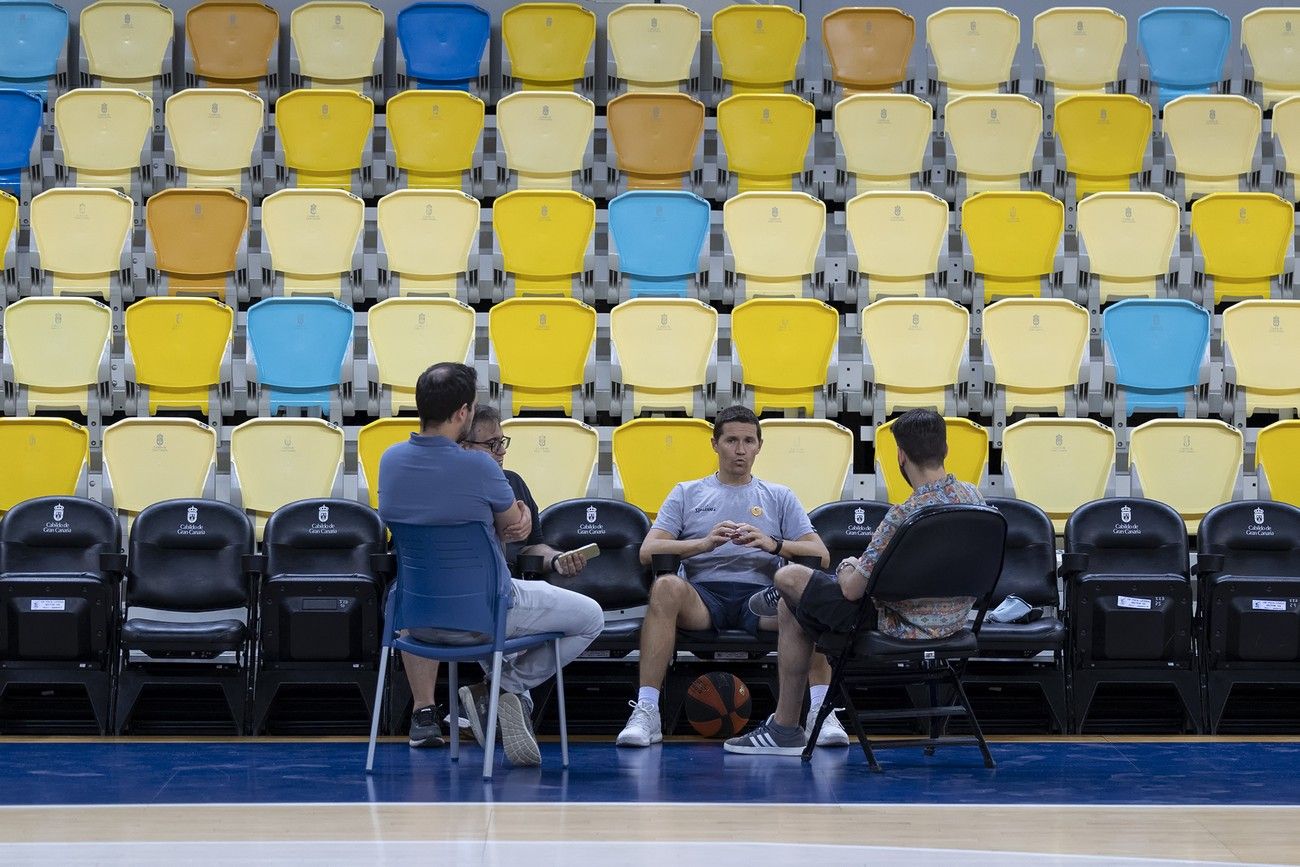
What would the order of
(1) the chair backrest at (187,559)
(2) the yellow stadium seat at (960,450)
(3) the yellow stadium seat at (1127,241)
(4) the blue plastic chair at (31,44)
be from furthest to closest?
(4) the blue plastic chair at (31,44), (3) the yellow stadium seat at (1127,241), (2) the yellow stadium seat at (960,450), (1) the chair backrest at (187,559)

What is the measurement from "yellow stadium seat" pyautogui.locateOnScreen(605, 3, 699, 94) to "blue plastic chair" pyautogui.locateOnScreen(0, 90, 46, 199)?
308cm

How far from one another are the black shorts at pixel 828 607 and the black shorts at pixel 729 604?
61 centimetres

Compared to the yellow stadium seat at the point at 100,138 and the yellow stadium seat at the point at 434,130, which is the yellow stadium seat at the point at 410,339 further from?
the yellow stadium seat at the point at 100,138

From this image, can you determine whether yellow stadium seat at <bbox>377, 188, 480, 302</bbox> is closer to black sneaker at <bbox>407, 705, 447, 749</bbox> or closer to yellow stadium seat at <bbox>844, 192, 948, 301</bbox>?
yellow stadium seat at <bbox>844, 192, 948, 301</bbox>

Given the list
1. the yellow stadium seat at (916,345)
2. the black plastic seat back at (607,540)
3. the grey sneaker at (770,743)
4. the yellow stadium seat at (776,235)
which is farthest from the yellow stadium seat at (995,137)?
the grey sneaker at (770,743)

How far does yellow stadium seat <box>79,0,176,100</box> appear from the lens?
27.5 ft

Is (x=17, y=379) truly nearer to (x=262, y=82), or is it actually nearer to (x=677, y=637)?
(x=262, y=82)

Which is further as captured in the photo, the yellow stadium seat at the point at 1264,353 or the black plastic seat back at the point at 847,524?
the yellow stadium seat at the point at 1264,353

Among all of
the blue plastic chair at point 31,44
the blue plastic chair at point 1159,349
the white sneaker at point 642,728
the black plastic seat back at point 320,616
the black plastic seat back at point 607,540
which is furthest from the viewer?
the blue plastic chair at point 31,44

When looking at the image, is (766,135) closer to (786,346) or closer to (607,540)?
(786,346)

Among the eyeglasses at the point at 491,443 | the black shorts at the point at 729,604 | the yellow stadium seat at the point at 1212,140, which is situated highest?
the yellow stadium seat at the point at 1212,140

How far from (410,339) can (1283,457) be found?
3.70 m

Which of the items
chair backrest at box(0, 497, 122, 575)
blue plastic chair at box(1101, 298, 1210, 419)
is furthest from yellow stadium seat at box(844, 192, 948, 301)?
chair backrest at box(0, 497, 122, 575)

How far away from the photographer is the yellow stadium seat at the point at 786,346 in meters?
6.70
